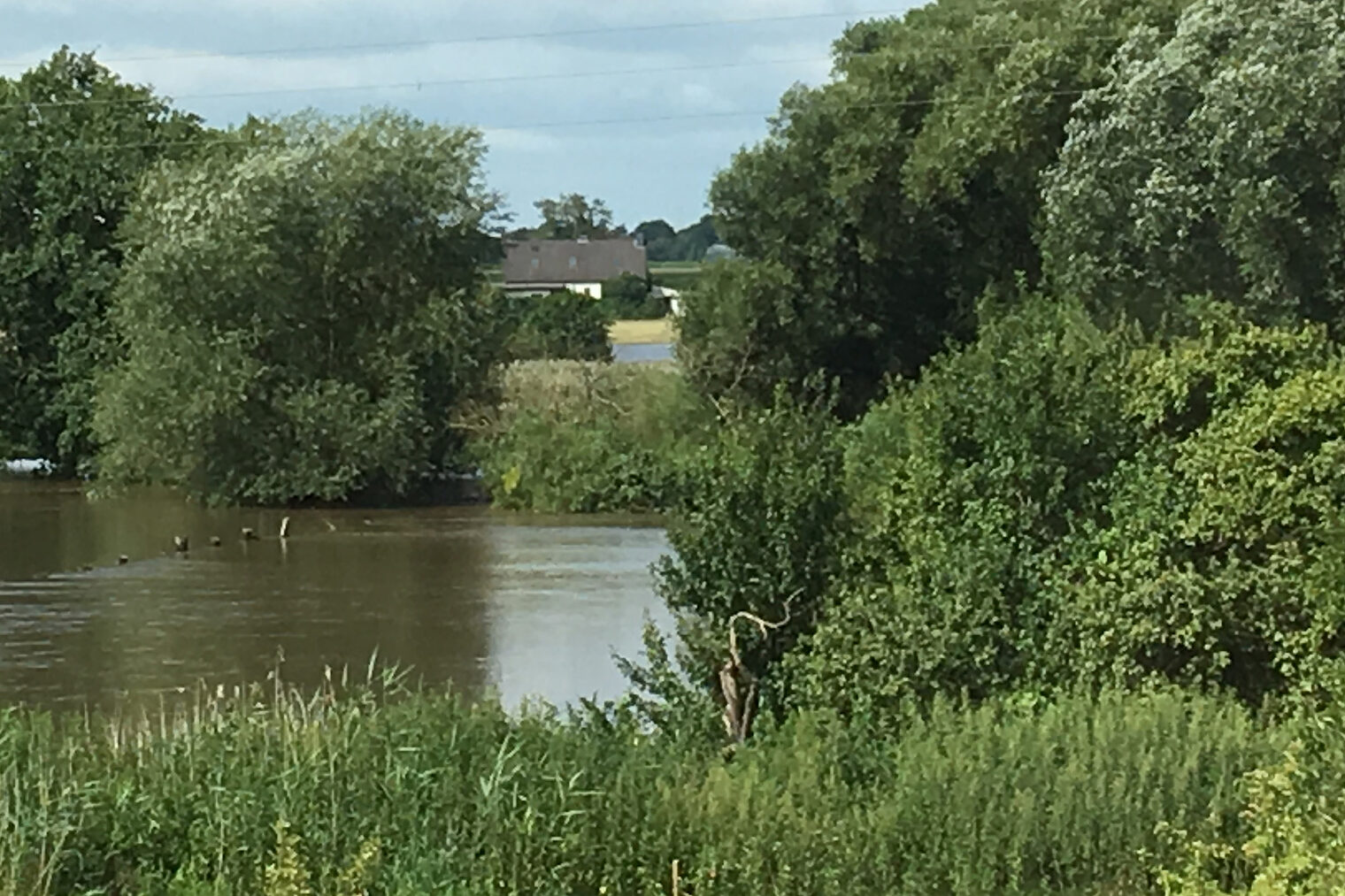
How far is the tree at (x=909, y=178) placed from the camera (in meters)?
32.4

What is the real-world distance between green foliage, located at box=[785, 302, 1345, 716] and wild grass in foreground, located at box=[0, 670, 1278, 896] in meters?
2.19

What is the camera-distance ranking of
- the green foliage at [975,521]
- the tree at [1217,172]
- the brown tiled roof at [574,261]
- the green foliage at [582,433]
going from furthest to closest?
1. the brown tiled roof at [574,261]
2. the green foliage at [582,433]
3. the tree at [1217,172]
4. the green foliage at [975,521]

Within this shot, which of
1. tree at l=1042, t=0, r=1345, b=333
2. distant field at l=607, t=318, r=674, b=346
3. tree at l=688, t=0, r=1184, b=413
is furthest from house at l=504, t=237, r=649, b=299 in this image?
tree at l=1042, t=0, r=1345, b=333

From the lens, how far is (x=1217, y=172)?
26.7 metres

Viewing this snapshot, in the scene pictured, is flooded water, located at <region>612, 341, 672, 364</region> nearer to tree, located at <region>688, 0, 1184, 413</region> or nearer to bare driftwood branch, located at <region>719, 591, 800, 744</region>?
tree, located at <region>688, 0, 1184, 413</region>

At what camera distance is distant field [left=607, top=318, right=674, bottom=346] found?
54906 mm

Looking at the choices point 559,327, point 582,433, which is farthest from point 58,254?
point 582,433

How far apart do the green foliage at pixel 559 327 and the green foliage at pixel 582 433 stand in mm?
1783

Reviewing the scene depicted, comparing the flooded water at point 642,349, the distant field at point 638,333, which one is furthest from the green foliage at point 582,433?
the distant field at point 638,333

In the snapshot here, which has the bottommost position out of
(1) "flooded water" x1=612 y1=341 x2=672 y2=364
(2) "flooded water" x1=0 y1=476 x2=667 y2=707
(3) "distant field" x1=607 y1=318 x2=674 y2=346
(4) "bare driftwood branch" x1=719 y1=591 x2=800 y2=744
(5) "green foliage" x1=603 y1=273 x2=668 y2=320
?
(2) "flooded water" x1=0 y1=476 x2=667 y2=707

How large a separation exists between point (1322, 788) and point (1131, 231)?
21733 millimetres

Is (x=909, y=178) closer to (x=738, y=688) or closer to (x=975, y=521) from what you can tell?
(x=975, y=521)

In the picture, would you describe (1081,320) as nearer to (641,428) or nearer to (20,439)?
(641,428)

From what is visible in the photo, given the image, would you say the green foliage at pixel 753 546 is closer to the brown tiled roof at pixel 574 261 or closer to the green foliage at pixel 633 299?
the green foliage at pixel 633 299
